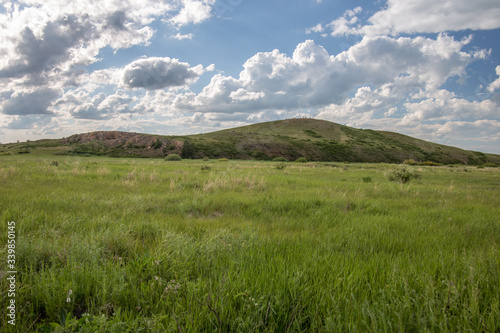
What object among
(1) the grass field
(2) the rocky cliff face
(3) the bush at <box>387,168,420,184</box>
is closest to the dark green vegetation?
(2) the rocky cliff face

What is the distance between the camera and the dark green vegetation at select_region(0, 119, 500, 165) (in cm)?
6500

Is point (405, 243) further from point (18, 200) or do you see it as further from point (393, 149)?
point (393, 149)

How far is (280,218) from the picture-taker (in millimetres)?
5129

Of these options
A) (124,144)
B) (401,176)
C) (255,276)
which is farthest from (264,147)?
(255,276)

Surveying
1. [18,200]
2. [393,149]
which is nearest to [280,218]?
[18,200]

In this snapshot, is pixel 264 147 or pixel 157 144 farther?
pixel 264 147

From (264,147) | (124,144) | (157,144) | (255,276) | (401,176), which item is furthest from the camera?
(264,147)

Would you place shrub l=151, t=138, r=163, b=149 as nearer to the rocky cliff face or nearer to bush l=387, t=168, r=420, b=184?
the rocky cliff face

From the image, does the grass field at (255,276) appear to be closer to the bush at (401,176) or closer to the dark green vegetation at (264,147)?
the bush at (401,176)

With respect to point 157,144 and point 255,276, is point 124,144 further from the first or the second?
point 255,276

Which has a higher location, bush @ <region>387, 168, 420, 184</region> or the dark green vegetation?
the dark green vegetation

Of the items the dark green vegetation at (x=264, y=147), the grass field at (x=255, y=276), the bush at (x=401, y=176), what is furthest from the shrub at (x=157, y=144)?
the grass field at (x=255, y=276)

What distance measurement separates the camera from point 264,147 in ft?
270

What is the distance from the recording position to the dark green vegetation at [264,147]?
65.0 meters
